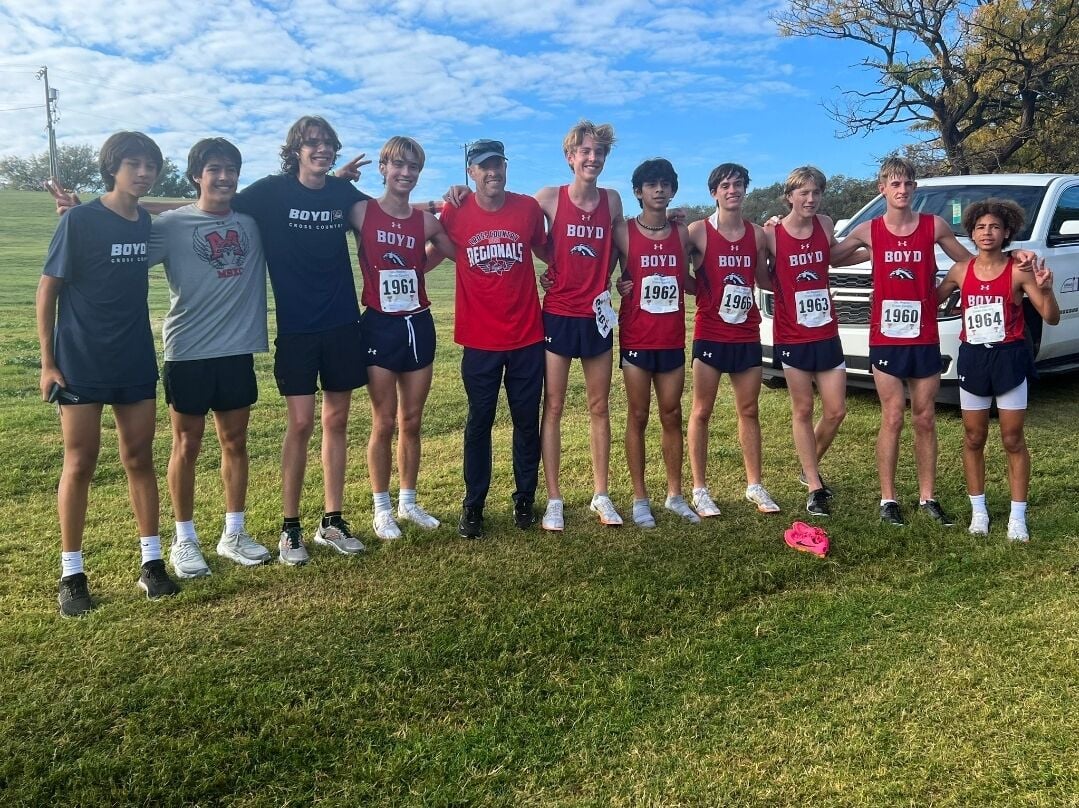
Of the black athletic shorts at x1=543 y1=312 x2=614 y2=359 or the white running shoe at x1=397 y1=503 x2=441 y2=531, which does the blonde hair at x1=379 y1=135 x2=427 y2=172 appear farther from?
the white running shoe at x1=397 y1=503 x2=441 y2=531

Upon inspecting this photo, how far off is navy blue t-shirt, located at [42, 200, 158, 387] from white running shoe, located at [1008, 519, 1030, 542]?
4657 mm

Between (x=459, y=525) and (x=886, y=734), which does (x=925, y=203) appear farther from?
(x=886, y=734)

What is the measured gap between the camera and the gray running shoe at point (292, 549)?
4.05 m

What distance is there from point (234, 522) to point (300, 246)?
1532 millimetres

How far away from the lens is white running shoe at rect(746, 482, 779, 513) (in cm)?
477

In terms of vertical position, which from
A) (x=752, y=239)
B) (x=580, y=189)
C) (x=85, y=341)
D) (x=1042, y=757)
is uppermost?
(x=580, y=189)

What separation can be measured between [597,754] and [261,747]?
1.15 m

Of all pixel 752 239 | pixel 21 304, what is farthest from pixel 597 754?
pixel 21 304

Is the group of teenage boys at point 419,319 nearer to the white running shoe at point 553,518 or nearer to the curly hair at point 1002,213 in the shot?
the white running shoe at point 553,518

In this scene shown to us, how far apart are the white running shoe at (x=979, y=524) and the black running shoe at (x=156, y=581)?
4.28 metres

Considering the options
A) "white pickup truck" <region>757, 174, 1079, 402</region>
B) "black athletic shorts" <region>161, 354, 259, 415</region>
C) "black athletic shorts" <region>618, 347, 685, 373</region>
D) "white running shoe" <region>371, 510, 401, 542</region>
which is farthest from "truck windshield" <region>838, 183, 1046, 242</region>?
"black athletic shorts" <region>161, 354, 259, 415</region>

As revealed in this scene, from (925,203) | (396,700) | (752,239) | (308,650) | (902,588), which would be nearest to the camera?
(396,700)

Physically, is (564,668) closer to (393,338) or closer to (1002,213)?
(393,338)

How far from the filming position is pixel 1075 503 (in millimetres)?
4738
